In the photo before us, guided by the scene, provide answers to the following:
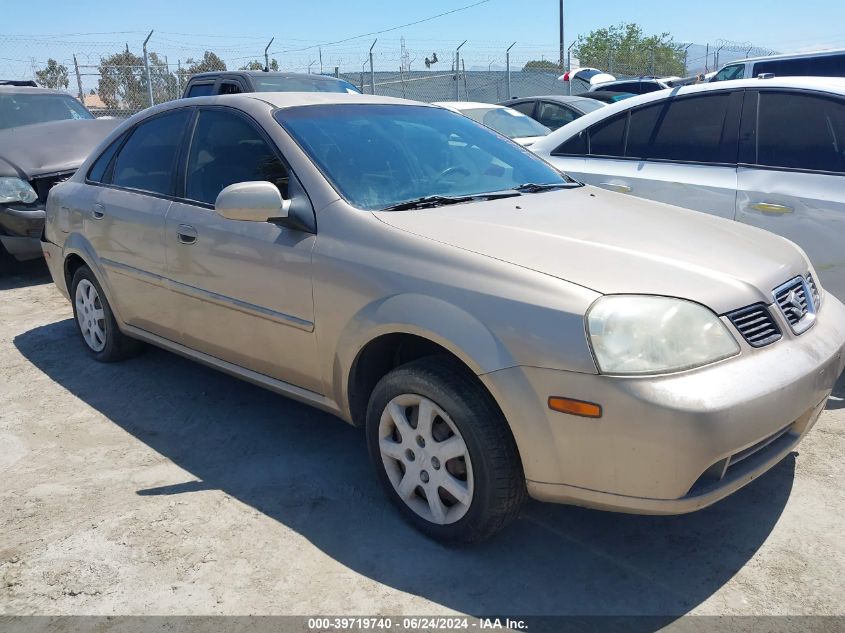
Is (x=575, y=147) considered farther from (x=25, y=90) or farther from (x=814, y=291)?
(x=25, y=90)

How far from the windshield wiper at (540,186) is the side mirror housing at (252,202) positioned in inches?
45.7

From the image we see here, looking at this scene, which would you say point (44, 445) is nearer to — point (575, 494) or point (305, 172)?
point (305, 172)

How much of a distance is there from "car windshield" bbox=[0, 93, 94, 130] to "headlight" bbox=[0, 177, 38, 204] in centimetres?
168

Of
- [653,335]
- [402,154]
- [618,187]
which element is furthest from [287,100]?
Answer: [618,187]

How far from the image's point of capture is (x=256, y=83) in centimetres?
867

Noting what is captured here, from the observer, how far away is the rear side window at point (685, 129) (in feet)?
15.2

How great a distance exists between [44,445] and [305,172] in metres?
2.02

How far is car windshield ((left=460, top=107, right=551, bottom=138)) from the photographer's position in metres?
9.24

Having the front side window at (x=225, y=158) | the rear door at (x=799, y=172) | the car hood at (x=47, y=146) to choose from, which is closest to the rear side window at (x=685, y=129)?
the rear door at (x=799, y=172)

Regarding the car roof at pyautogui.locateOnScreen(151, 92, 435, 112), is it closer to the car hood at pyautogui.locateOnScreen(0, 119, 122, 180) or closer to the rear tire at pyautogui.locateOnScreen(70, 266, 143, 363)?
the rear tire at pyautogui.locateOnScreen(70, 266, 143, 363)

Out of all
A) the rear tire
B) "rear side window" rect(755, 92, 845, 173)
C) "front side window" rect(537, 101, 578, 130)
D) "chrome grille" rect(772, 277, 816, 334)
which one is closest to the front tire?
"chrome grille" rect(772, 277, 816, 334)

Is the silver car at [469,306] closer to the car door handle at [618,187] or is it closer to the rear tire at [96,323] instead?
the rear tire at [96,323]

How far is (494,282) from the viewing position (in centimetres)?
251

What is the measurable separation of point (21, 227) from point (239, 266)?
4.58 metres
